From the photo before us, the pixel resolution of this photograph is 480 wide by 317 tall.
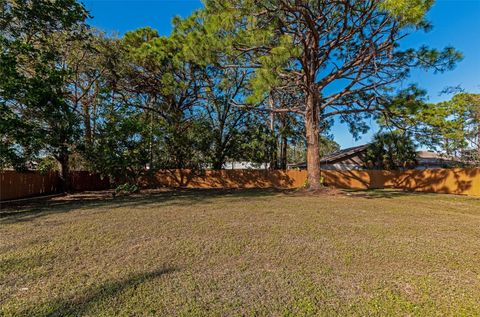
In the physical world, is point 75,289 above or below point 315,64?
below

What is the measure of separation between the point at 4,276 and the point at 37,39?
986 cm

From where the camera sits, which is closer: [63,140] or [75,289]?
[75,289]

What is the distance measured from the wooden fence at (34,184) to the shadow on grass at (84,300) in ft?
33.0

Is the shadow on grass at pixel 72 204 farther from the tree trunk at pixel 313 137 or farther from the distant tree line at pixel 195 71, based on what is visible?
the tree trunk at pixel 313 137

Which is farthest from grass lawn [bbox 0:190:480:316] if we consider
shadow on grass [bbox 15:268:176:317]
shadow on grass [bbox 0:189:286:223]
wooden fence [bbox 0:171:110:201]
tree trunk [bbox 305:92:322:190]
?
wooden fence [bbox 0:171:110:201]

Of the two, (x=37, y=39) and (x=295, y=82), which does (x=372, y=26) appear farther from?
(x=37, y=39)

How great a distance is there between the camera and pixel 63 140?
9.20 metres

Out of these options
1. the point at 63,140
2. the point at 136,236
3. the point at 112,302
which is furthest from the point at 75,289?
the point at 63,140

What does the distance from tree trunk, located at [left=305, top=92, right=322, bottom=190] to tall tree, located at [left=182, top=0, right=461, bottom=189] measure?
4 centimetres

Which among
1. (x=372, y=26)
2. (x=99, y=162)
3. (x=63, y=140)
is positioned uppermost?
(x=372, y=26)

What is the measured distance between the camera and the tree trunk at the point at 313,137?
11039 millimetres

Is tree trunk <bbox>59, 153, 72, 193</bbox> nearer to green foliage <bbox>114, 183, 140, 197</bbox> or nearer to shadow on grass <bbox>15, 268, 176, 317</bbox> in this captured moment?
green foliage <bbox>114, 183, 140, 197</bbox>

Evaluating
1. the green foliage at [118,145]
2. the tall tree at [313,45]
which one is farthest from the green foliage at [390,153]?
the green foliage at [118,145]

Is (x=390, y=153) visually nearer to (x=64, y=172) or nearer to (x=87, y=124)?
(x=87, y=124)
